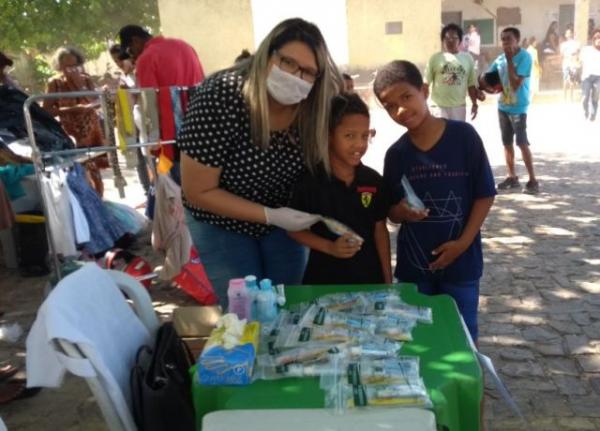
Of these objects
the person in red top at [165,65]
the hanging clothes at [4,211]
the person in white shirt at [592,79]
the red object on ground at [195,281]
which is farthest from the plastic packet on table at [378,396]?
the person in white shirt at [592,79]

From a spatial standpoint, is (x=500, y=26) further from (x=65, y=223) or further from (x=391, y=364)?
(x=391, y=364)

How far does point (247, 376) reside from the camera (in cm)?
151

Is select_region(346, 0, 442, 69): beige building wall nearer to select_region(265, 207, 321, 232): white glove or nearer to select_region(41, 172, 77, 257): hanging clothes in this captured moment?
select_region(41, 172, 77, 257): hanging clothes

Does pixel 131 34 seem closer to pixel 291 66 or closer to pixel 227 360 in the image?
pixel 291 66

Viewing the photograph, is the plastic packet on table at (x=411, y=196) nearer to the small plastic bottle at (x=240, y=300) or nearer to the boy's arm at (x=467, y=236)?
the boy's arm at (x=467, y=236)

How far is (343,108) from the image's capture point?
2.17m

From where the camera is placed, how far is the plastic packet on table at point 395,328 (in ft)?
5.55

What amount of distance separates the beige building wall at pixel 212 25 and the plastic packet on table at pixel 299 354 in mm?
14157

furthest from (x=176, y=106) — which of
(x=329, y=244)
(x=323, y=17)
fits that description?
(x=323, y=17)

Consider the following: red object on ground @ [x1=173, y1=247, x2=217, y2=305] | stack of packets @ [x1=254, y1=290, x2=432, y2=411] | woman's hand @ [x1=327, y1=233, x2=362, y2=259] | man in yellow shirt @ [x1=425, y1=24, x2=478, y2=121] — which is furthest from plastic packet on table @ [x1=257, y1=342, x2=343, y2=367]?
man in yellow shirt @ [x1=425, y1=24, x2=478, y2=121]

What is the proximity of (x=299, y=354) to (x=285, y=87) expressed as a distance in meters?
0.94

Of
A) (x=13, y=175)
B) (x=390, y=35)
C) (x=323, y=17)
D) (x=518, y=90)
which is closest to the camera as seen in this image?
(x=13, y=175)

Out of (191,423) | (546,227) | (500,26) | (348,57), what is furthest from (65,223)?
(500,26)

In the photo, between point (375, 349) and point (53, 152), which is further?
point (53, 152)
